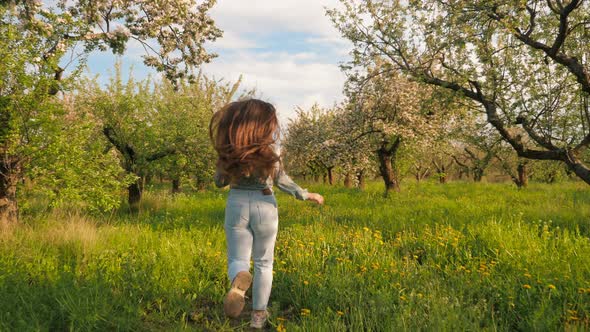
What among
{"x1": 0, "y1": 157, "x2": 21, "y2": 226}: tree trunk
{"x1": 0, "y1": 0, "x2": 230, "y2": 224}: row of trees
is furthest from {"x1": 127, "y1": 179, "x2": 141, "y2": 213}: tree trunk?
{"x1": 0, "y1": 157, "x2": 21, "y2": 226}: tree trunk

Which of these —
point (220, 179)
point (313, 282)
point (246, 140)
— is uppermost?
point (246, 140)

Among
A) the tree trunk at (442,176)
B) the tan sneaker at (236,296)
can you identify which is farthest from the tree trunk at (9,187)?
the tree trunk at (442,176)

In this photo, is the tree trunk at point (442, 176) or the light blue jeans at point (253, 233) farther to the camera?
→ the tree trunk at point (442, 176)

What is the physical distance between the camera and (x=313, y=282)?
436 centimetres

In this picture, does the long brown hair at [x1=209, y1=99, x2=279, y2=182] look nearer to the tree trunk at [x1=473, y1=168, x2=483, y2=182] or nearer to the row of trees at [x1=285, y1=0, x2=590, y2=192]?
the row of trees at [x1=285, y1=0, x2=590, y2=192]

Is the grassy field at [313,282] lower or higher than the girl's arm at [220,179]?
lower

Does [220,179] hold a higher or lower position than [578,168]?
lower

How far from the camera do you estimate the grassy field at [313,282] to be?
11.3 feet

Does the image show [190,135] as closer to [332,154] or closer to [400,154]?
[332,154]

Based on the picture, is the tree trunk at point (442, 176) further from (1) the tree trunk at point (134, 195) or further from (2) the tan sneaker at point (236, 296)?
(2) the tan sneaker at point (236, 296)

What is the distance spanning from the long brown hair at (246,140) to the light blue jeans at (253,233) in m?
0.23

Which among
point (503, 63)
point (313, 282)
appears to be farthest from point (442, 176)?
point (313, 282)

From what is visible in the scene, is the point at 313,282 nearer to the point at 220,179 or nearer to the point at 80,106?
the point at 220,179

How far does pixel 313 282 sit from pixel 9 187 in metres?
6.18
